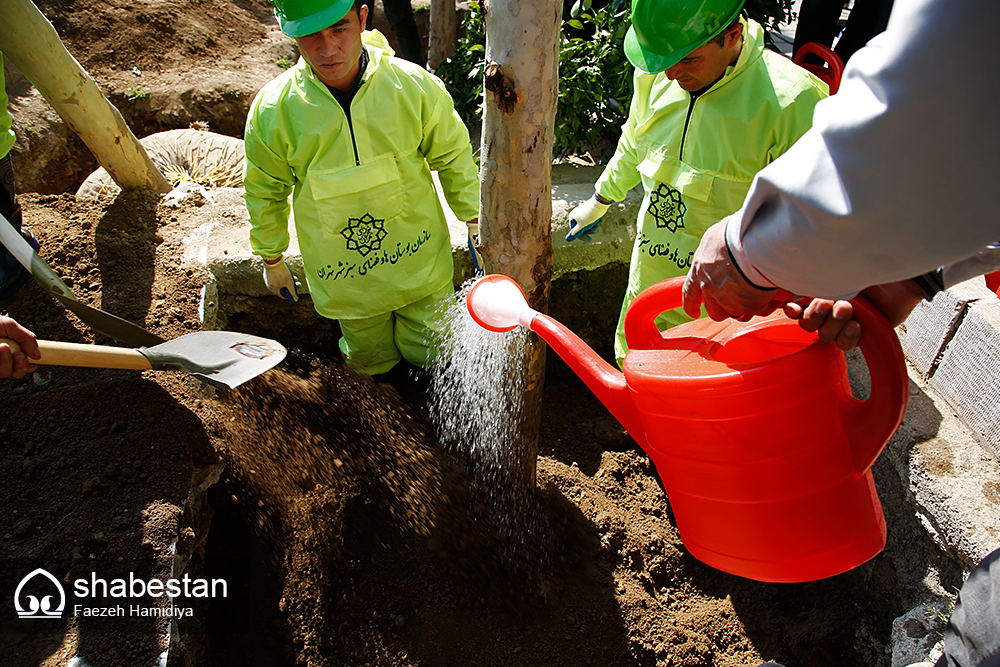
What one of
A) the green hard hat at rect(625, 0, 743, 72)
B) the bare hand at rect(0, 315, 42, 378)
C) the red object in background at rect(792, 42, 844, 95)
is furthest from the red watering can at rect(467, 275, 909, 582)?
the red object in background at rect(792, 42, 844, 95)

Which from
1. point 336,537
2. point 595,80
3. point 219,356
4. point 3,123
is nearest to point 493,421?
point 336,537

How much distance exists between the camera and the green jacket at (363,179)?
2.01m

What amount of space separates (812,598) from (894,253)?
1811 millimetres

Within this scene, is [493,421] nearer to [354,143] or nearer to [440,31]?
[354,143]

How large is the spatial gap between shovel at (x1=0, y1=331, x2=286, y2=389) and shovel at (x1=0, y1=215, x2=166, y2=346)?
359 millimetres

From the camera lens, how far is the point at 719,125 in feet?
5.87

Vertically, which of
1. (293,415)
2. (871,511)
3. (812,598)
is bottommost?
(812,598)

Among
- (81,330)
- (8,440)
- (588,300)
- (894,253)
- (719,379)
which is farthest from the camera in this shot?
(588,300)

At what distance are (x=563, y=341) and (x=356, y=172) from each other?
1.22 metres

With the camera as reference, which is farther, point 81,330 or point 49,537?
point 81,330

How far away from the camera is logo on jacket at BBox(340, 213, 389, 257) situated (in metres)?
2.19

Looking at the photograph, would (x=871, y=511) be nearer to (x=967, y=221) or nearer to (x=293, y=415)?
(x=967, y=221)

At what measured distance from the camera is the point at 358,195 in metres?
2.14

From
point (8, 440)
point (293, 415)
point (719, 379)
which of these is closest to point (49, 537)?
point (8, 440)
